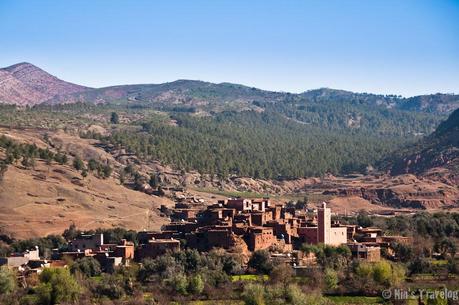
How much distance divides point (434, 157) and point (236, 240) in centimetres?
7833

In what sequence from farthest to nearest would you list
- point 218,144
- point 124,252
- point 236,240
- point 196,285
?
point 218,144 → point 124,252 → point 236,240 → point 196,285

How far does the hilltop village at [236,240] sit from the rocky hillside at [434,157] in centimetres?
5774

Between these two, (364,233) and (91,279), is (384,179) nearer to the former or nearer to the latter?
(364,233)

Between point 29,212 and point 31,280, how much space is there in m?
23.7

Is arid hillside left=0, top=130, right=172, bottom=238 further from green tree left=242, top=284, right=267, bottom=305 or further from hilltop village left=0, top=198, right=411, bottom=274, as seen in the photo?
green tree left=242, top=284, right=267, bottom=305

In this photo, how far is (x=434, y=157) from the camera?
13312 cm

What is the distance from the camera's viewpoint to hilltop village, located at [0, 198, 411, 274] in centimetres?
5966

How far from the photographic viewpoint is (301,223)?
6650cm

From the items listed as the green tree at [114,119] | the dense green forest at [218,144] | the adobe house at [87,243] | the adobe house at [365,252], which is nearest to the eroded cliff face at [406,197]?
the dense green forest at [218,144]

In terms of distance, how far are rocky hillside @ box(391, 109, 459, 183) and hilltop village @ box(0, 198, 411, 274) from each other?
57.7m

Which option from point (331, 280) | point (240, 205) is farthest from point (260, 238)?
point (331, 280)

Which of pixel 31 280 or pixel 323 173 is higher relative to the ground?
pixel 323 173

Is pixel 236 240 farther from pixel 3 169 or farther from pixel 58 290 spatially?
pixel 3 169

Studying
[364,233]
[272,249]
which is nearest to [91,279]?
[272,249]
